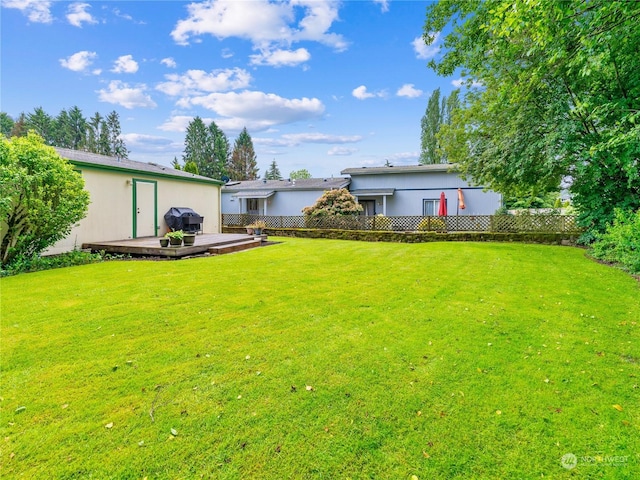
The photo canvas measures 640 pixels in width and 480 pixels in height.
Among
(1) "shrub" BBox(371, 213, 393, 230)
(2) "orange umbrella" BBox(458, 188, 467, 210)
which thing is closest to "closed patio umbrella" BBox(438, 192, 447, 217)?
(2) "orange umbrella" BBox(458, 188, 467, 210)

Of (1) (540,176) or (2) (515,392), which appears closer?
(2) (515,392)

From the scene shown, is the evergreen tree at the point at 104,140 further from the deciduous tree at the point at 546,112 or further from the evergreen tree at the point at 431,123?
the deciduous tree at the point at 546,112

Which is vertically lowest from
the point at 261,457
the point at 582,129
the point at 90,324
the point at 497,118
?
the point at 261,457

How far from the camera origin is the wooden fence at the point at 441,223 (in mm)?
11961

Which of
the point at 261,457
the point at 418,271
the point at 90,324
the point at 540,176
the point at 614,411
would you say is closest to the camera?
the point at 261,457

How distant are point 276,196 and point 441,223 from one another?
11.9 meters

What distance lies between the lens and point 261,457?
1856mm

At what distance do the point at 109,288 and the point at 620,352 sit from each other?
705cm

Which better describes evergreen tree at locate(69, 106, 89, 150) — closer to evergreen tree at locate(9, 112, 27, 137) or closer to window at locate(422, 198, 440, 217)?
evergreen tree at locate(9, 112, 27, 137)

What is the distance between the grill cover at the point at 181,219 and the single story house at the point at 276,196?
29.4 feet

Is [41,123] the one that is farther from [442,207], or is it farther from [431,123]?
[442,207]

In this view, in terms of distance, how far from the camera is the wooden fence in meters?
12.0

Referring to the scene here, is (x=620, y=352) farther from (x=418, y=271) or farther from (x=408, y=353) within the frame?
(x=418, y=271)

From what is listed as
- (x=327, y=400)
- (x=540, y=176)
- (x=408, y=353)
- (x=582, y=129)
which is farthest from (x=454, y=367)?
(x=540, y=176)
